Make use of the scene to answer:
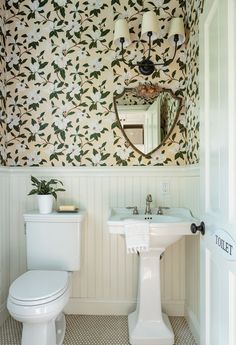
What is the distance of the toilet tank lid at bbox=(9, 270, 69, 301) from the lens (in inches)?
64.5

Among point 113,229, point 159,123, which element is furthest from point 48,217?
point 159,123

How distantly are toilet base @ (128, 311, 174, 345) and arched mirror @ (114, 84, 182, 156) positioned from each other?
4.23 ft

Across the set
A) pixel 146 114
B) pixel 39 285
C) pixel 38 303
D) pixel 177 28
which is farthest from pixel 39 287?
pixel 177 28

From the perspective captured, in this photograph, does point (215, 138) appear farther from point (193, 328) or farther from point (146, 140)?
point (193, 328)

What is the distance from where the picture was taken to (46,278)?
6.16 feet

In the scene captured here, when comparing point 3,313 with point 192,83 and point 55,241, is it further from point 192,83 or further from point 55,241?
point 192,83

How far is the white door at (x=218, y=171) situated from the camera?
1.03 meters

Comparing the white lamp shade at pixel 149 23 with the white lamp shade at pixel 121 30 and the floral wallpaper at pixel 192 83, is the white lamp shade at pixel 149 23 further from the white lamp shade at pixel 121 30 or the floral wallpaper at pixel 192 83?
the floral wallpaper at pixel 192 83

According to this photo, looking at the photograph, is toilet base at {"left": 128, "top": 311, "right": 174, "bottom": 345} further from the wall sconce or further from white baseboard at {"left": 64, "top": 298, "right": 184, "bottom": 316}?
the wall sconce

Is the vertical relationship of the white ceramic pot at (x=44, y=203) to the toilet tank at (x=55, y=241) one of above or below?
above

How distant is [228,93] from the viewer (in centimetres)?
105

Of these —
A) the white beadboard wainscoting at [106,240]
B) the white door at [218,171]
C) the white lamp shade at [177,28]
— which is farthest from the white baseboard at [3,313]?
the white lamp shade at [177,28]

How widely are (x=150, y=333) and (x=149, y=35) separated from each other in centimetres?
220

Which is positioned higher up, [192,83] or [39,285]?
[192,83]
